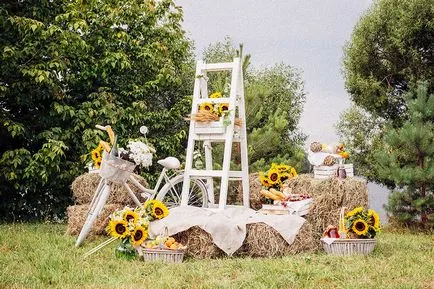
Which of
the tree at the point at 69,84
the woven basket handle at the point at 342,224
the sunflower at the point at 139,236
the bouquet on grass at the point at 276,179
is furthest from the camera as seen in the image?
the tree at the point at 69,84

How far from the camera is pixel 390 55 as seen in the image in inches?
581

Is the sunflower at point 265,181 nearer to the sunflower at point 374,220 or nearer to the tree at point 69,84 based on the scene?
the sunflower at point 374,220

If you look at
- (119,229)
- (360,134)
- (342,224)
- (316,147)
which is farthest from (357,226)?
(360,134)

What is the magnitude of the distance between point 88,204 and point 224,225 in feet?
10.9

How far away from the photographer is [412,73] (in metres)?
14.4

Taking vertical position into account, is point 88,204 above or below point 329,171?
below

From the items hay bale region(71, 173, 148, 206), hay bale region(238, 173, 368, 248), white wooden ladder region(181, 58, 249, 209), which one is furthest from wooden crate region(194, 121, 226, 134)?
hay bale region(71, 173, 148, 206)

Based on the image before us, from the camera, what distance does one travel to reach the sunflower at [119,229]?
595 centimetres

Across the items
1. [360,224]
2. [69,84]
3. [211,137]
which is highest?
[69,84]

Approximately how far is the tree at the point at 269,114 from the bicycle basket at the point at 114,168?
2773 mm

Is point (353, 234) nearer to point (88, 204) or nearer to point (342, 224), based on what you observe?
point (342, 224)

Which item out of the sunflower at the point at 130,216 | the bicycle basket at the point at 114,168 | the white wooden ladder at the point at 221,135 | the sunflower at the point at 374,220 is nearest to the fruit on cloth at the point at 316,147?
the white wooden ladder at the point at 221,135

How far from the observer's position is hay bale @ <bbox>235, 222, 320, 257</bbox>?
616 centimetres

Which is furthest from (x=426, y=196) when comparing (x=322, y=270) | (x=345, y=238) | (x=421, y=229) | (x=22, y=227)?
(x=22, y=227)
